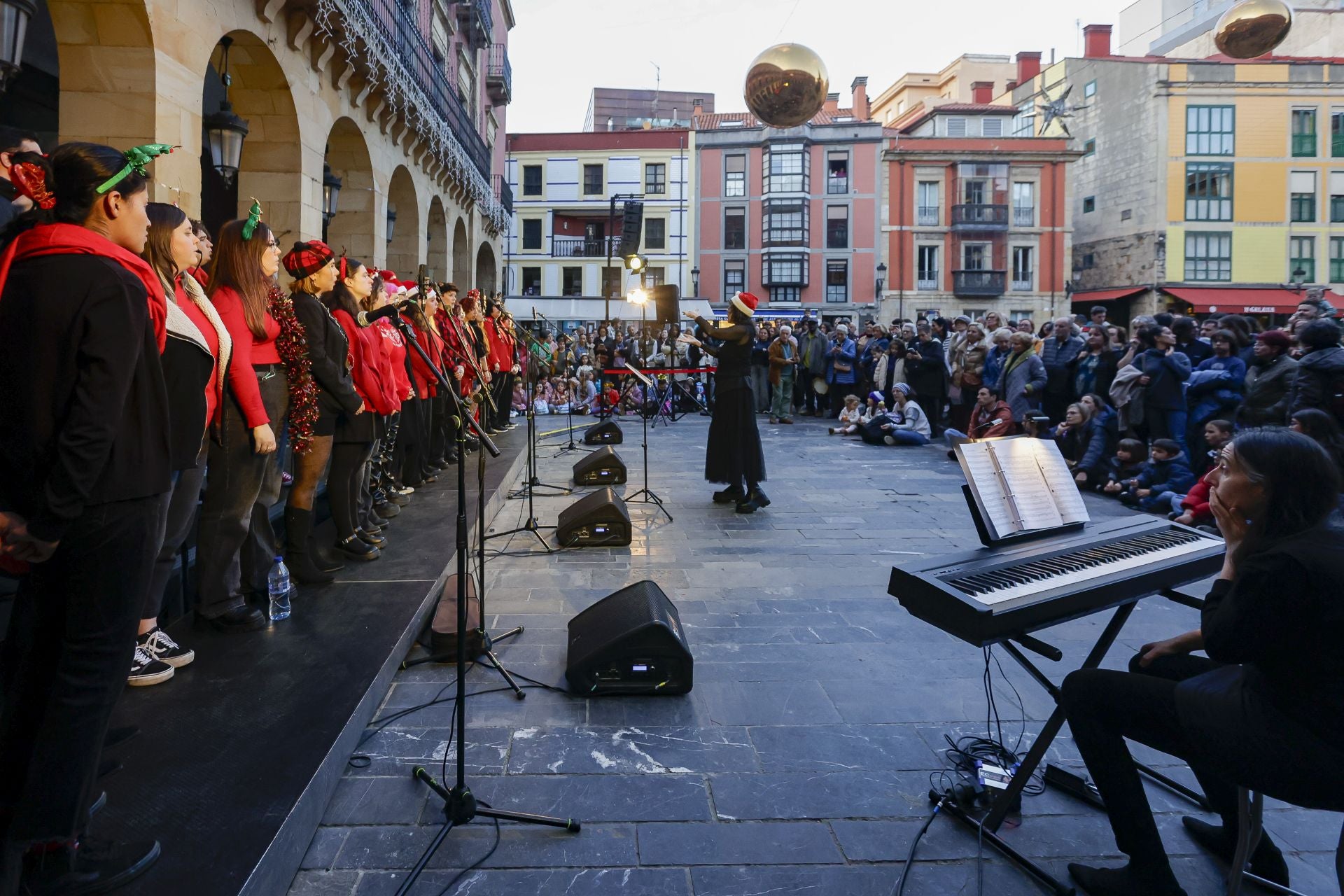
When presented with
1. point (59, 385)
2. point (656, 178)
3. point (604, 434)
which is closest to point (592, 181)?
point (656, 178)

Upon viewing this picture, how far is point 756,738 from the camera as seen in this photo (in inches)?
127

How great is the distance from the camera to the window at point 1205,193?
34.8 metres

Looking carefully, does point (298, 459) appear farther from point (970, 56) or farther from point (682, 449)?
point (970, 56)

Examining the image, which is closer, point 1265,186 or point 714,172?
point 1265,186

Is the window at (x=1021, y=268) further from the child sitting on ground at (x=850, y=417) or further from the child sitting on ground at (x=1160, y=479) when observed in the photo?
the child sitting on ground at (x=1160, y=479)

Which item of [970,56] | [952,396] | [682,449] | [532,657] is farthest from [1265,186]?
[532,657]

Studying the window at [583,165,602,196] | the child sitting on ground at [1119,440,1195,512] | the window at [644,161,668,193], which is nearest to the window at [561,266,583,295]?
the window at [583,165,602,196]

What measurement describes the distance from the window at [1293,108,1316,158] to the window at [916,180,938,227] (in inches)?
566

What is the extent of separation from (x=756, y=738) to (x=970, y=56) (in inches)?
2065

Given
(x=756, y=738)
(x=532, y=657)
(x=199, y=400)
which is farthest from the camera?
(x=532, y=657)

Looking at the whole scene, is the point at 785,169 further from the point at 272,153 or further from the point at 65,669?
the point at 65,669

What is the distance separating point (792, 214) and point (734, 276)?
3.96 meters

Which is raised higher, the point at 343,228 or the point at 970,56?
the point at 970,56

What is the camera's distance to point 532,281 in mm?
40906
